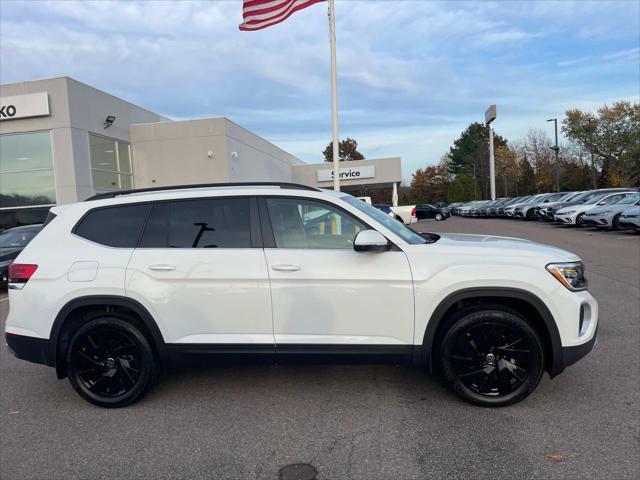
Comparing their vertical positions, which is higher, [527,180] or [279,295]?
[527,180]

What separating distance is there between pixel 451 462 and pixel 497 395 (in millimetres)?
940

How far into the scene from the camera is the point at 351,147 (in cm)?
9388

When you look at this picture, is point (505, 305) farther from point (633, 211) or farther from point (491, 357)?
point (633, 211)

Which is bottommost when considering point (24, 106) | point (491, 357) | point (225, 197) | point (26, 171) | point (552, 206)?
point (491, 357)

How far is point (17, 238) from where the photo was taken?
11445 millimetres

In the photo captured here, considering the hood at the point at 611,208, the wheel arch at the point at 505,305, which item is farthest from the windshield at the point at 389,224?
the hood at the point at 611,208

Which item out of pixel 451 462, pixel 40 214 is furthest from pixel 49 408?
pixel 40 214

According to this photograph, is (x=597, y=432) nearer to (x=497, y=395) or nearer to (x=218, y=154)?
(x=497, y=395)

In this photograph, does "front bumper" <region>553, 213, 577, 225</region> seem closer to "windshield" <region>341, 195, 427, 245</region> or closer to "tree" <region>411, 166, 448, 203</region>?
"windshield" <region>341, 195, 427, 245</region>

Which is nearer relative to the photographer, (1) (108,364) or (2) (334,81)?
(1) (108,364)

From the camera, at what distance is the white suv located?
12.3 feet

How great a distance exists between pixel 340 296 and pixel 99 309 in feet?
6.62

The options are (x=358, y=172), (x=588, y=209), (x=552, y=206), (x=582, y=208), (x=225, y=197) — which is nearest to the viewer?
(x=225, y=197)

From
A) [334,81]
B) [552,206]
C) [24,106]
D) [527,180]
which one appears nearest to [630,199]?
[552,206]
